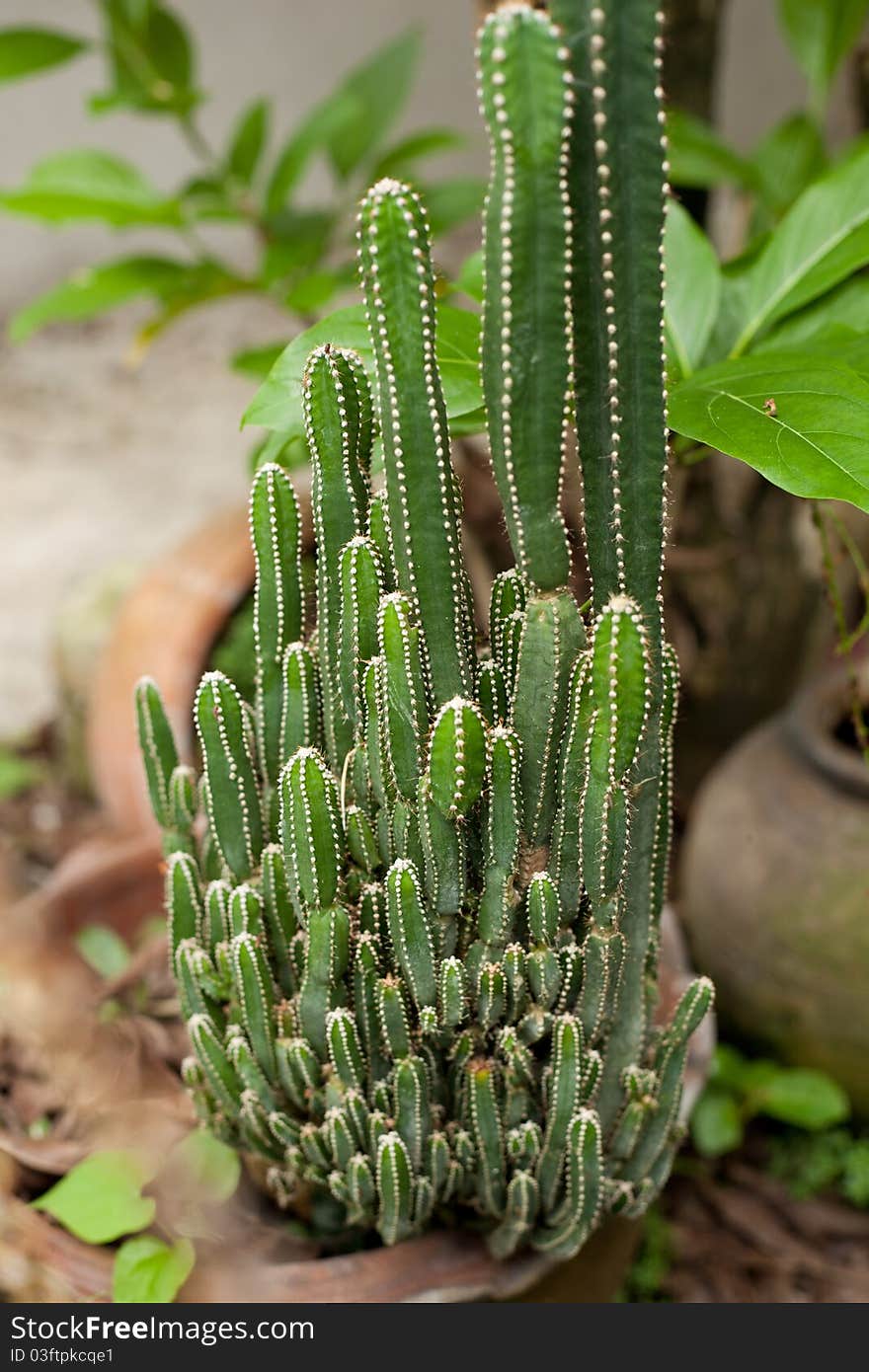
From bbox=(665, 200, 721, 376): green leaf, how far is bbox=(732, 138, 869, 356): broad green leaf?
1.8 inches

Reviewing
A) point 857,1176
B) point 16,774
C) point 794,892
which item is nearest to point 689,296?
point 794,892

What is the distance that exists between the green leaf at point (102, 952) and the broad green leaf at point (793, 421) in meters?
1.04

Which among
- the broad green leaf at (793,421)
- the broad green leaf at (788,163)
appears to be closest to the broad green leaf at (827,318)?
the broad green leaf at (793,421)

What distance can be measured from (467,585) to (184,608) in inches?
45.4

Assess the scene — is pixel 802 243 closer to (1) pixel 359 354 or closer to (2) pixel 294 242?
(1) pixel 359 354

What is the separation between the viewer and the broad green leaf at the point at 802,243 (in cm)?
120

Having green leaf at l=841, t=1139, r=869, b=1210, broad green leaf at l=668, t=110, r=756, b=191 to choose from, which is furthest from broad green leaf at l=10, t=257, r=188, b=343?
green leaf at l=841, t=1139, r=869, b=1210

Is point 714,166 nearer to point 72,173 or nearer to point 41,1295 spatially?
point 72,173

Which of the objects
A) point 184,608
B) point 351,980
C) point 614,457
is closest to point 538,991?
point 351,980

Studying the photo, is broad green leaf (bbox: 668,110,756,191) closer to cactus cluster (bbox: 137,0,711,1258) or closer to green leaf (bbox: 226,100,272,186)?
green leaf (bbox: 226,100,272,186)

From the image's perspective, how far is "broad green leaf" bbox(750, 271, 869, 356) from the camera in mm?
1164

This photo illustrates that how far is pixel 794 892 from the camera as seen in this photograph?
1.60m

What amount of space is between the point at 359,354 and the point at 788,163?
117 centimetres

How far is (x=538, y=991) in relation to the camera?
99 cm
